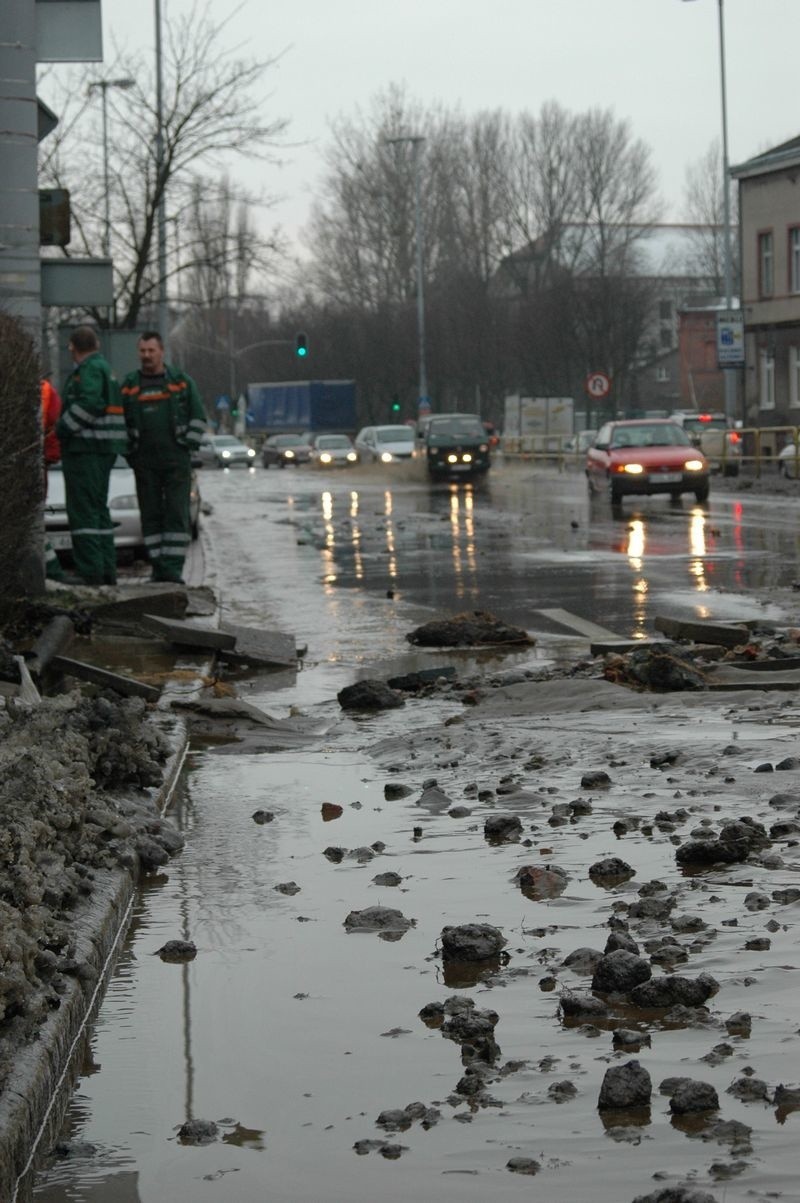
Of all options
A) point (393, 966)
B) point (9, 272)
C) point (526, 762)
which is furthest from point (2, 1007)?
point (9, 272)

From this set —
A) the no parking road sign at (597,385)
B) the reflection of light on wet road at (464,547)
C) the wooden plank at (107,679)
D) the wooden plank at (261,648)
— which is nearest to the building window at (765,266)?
the no parking road sign at (597,385)

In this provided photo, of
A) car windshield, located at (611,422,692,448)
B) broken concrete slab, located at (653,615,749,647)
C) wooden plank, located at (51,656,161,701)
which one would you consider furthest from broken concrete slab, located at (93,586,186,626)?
car windshield, located at (611,422,692,448)

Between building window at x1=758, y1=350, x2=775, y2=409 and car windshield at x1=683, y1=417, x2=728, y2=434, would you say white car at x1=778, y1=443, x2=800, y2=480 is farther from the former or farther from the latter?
car windshield at x1=683, y1=417, x2=728, y2=434

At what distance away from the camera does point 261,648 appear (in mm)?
12336

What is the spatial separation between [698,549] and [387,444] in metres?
47.3

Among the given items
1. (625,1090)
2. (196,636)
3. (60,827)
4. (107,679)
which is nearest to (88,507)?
(196,636)

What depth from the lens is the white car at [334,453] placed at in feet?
232

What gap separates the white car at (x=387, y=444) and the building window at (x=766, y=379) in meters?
13.0

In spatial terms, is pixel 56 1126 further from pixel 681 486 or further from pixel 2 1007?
pixel 681 486

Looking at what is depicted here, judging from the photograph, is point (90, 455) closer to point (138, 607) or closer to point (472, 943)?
point (138, 607)

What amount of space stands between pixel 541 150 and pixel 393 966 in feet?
291

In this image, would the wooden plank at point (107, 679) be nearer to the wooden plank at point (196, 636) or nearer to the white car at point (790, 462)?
the wooden plank at point (196, 636)

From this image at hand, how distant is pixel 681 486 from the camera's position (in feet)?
109

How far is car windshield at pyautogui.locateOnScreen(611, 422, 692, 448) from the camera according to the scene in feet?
113
